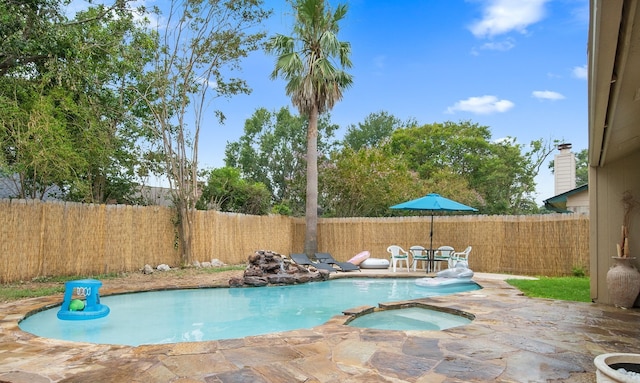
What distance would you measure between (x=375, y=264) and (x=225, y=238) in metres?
4.62

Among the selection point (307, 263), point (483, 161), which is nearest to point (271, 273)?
point (307, 263)

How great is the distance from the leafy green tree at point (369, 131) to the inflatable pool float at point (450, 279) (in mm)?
21582

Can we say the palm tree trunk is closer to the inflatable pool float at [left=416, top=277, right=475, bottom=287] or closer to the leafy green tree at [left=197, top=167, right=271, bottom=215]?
the leafy green tree at [left=197, top=167, right=271, bottom=215]

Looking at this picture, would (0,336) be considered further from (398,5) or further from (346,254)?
(398,5)

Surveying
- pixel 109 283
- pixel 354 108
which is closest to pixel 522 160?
pixel 354 108

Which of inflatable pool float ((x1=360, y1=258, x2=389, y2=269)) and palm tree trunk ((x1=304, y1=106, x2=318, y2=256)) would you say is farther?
palm tree trunk ((x1=304, y1=106, x2=318, y2=256))

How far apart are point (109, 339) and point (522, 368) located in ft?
14.3

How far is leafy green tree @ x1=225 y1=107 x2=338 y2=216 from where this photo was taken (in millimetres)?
24781

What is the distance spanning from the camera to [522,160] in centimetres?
2238

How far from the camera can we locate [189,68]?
1212cm

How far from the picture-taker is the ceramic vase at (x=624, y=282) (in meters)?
5.68

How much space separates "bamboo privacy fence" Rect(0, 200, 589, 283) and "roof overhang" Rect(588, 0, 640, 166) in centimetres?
630

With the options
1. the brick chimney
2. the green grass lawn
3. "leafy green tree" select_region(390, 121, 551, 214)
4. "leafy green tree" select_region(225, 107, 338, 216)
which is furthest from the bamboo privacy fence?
"leafy green tree" select_region(225, 107, 338, 216)

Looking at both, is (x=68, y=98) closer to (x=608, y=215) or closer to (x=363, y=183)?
(x=363, y=183)
